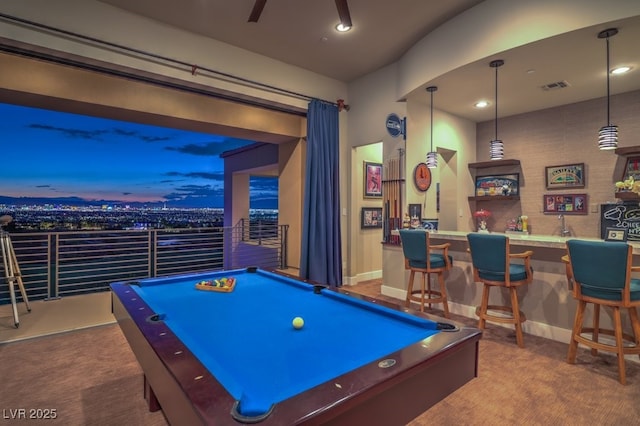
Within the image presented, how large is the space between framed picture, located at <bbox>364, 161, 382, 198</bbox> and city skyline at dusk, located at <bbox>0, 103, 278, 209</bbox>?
4346 millimetres

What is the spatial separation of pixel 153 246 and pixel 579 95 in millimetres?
6375

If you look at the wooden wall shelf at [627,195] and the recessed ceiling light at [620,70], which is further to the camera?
the wooden wall shelf at [627,195]

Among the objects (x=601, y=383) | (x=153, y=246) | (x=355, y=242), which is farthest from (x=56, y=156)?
(x=601, y=383)

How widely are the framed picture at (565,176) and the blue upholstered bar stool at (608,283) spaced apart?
2704 mm

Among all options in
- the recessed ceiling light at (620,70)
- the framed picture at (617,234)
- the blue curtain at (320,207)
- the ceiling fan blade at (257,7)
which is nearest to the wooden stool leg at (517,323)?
the framed picture at (617,234)

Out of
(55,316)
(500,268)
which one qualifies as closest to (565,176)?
(500,268)

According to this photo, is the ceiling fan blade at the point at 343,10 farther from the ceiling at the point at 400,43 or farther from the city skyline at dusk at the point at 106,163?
the city skyline at dusk at the point at 106,163

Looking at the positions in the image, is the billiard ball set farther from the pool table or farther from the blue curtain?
the blue curtain

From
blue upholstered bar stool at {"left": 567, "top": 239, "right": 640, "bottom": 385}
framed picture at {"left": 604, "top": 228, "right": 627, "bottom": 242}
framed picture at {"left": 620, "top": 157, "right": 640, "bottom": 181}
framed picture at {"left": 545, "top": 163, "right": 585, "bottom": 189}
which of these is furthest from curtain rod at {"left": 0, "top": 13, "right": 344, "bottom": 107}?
framed picture at {"left": 620, "top": 157, "right": 640, "bottom": 181}

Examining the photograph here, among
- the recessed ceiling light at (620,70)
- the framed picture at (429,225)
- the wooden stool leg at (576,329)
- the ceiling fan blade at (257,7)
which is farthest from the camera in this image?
the framed picture at (429,225)

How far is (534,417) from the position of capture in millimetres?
2037

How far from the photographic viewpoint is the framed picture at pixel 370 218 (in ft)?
19.1

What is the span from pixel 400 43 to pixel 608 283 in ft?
11.3

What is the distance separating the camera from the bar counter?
316 centimetres
